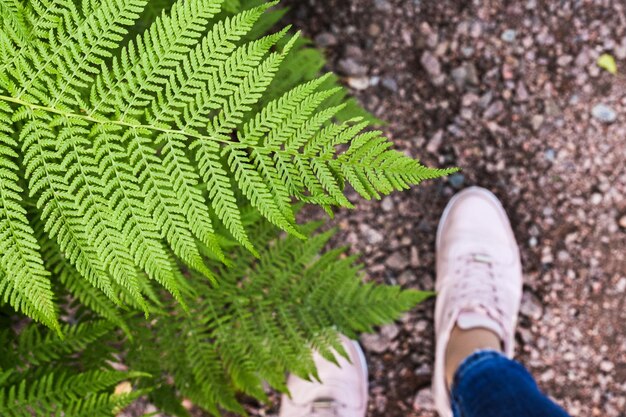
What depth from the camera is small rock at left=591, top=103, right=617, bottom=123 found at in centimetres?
320

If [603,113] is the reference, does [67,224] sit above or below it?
above

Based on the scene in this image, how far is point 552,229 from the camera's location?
320 centimetres

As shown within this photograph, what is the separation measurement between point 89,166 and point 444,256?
2.25 m

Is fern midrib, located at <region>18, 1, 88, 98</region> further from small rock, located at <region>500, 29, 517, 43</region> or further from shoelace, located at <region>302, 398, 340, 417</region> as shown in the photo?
small rock, located at <region>500, 29, 517, 43</region>

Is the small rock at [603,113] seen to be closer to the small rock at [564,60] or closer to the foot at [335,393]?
the small rock at [564,60]

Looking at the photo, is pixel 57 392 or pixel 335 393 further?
pixel 335 393

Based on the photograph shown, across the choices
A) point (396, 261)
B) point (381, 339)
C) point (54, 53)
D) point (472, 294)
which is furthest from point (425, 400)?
point (54, 53)

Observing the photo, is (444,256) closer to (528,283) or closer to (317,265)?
(528,283)

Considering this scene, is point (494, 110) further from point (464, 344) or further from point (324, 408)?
point (324, 408)

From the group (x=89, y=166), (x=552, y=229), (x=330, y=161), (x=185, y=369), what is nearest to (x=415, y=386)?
(x=552, y=229)

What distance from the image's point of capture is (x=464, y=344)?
2.97 m

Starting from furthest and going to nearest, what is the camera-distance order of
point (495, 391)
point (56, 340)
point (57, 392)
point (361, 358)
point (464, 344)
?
1. point (361, 358)
2. point (464, 344)
3. point (495, 391)
4. point (56, 340)
5. point (57, 392)

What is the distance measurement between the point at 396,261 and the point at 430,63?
46.1 inches

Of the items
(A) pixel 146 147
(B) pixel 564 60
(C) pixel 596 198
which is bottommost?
(C) pixel 596 198
